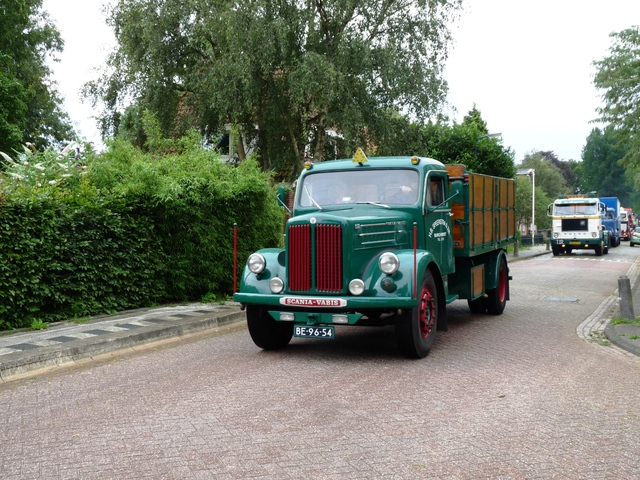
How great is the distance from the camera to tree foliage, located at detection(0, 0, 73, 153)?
30750mm

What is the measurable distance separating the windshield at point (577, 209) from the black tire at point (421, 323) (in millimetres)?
29636

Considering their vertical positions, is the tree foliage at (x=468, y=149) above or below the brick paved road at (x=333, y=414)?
above

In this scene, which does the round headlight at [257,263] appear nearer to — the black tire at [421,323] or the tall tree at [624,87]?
the black tire at [421,323]

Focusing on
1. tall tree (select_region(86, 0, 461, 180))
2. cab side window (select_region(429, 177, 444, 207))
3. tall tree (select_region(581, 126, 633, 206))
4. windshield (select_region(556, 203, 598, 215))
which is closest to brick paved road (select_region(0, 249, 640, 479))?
cab side window (select_region(429, 177, 444, 207))

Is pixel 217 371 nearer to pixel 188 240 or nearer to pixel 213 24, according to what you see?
pixel 188 240

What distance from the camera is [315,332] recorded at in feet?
26.4

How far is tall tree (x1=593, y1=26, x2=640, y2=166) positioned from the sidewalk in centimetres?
1577

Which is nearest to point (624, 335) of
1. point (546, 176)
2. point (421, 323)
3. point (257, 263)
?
point (421, 323)

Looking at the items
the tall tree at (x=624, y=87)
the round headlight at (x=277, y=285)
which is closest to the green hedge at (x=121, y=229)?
the round headlight at (x=277, y=285)

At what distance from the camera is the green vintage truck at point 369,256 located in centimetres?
791

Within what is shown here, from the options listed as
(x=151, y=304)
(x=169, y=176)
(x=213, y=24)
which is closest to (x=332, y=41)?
(x=213, y=24)

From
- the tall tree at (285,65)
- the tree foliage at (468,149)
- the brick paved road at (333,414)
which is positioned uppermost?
the tall tree at (285,65)

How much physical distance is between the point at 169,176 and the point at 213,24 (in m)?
13.4

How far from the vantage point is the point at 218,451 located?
4.86m
